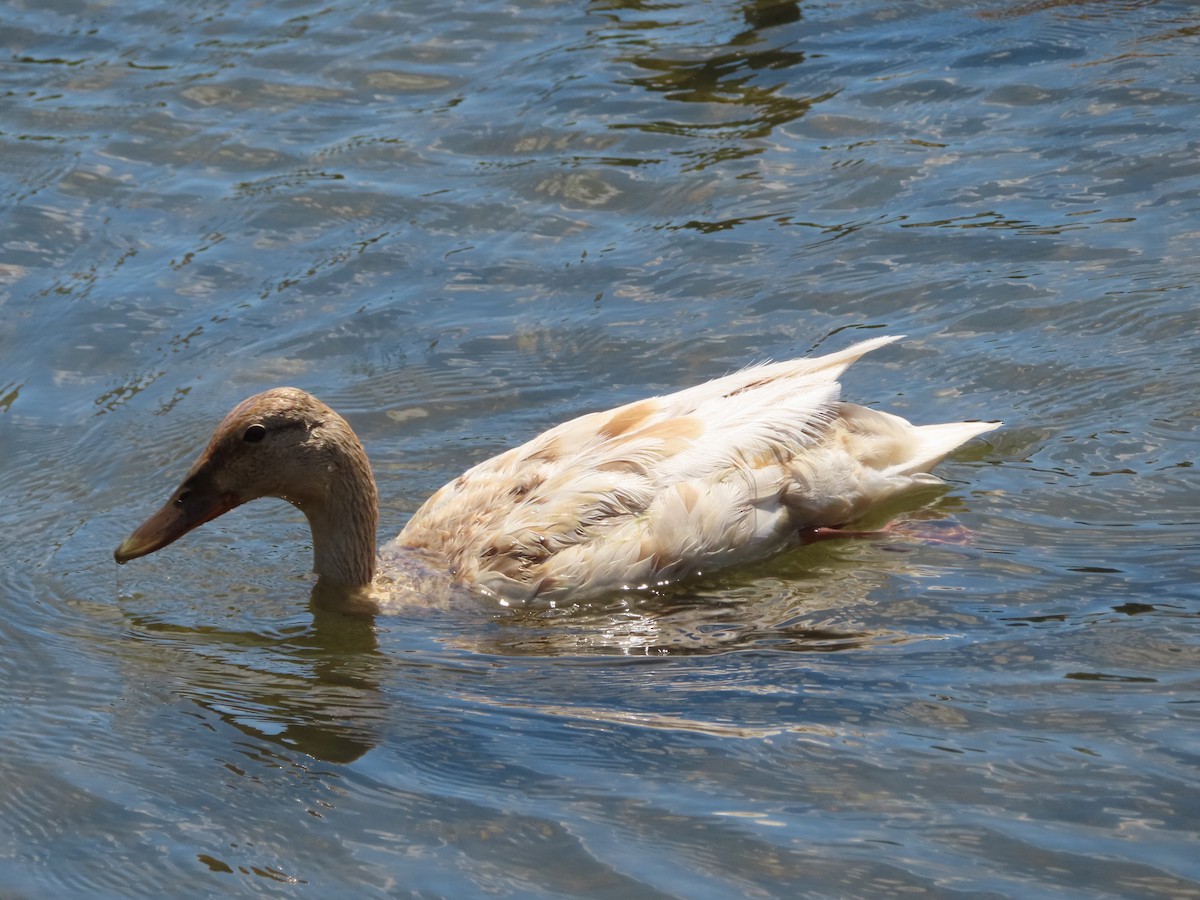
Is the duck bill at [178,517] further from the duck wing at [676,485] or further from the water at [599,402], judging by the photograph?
the duck wing at [676,485]

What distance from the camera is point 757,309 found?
9273mm

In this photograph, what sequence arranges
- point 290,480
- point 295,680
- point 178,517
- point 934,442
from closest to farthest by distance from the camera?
point 295,680, point 178,517, point 290,480, point 934,442

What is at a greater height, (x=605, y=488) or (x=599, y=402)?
(x=605, y=488)

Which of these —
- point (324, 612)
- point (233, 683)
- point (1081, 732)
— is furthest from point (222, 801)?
point (1081, 732)

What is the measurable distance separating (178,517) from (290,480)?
0.49 metres

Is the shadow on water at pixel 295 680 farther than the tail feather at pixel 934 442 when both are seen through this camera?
No

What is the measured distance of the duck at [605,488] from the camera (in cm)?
689

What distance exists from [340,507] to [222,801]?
2.01 m

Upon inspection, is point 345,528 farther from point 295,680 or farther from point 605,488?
point 605,488

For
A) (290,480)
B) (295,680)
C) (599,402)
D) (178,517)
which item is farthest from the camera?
(599,402)

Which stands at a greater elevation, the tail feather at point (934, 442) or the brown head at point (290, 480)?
the brown head at point (290, 480)

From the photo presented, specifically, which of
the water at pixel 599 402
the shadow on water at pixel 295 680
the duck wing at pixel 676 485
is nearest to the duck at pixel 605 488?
the duck wing at pixel 676 485

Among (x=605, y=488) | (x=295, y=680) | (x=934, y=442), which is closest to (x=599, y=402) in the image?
(x=605, y=488)

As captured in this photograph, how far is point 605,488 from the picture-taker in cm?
688
